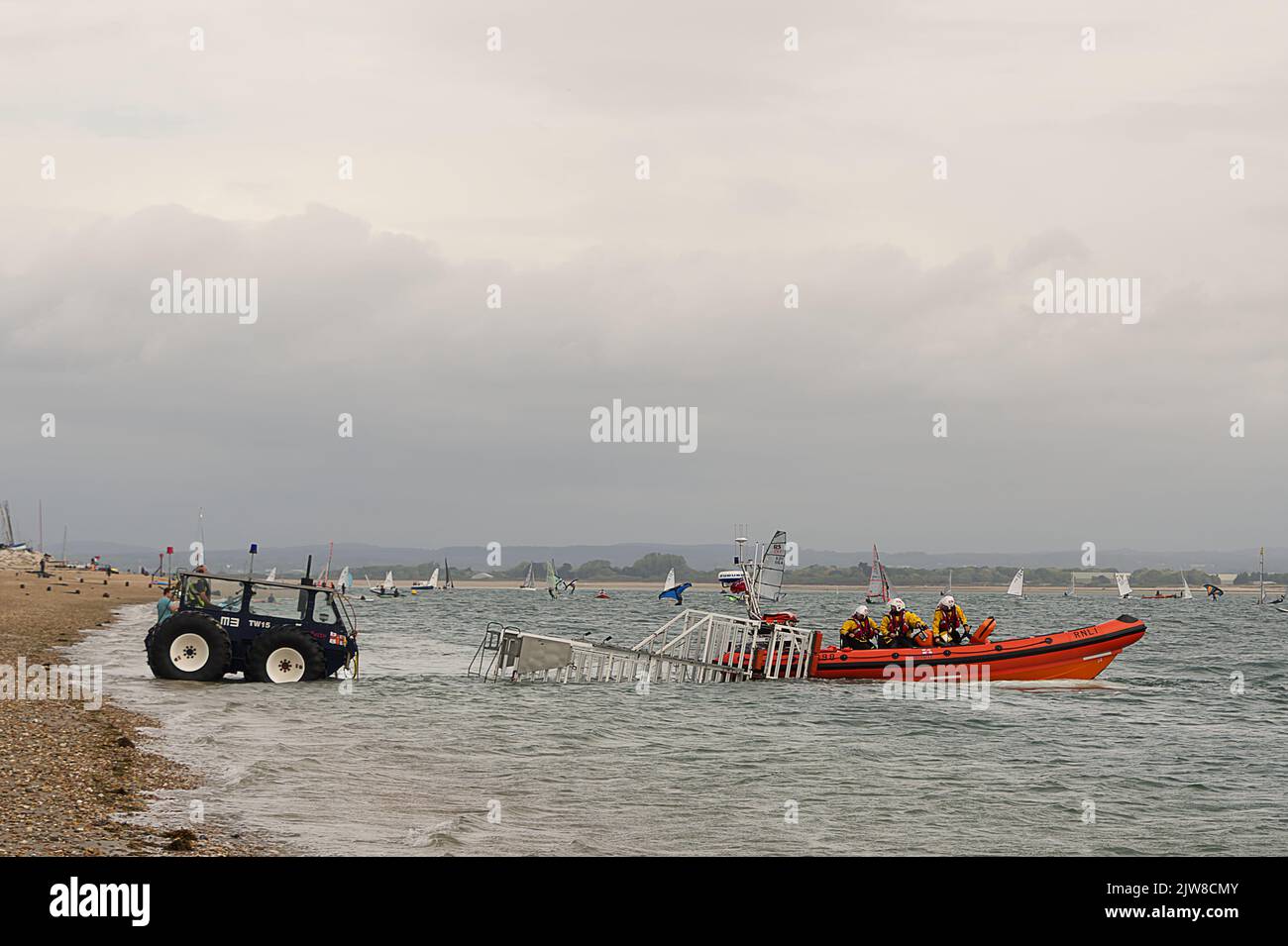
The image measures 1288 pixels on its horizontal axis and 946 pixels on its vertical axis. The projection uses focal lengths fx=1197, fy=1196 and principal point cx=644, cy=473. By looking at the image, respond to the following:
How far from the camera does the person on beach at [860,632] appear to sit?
33531 mm

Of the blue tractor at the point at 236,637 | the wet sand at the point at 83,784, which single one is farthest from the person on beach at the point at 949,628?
the wet sand at the point at 83,784

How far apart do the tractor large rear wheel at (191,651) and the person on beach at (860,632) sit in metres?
16.4

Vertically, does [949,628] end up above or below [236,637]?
below

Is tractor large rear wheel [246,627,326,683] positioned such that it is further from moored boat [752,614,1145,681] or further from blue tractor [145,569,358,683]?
moored boat [752,614,1145,681]

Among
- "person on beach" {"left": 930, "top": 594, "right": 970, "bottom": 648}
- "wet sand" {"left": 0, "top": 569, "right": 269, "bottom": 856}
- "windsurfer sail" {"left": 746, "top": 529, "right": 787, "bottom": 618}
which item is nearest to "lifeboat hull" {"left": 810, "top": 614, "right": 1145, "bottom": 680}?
"person on beach" {"left": 930, "top": 594, "right": 970, "bottom": 648}

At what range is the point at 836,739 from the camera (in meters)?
23.2

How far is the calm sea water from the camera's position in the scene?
13750mm

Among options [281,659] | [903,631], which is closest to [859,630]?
[903,631]

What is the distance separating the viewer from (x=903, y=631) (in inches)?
1309

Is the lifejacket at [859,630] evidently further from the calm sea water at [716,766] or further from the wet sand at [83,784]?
the wet sand at [83,784]

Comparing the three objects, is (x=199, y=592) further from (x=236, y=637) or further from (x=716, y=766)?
(x=716, y=766)

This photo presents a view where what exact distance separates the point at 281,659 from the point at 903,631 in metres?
16.6
